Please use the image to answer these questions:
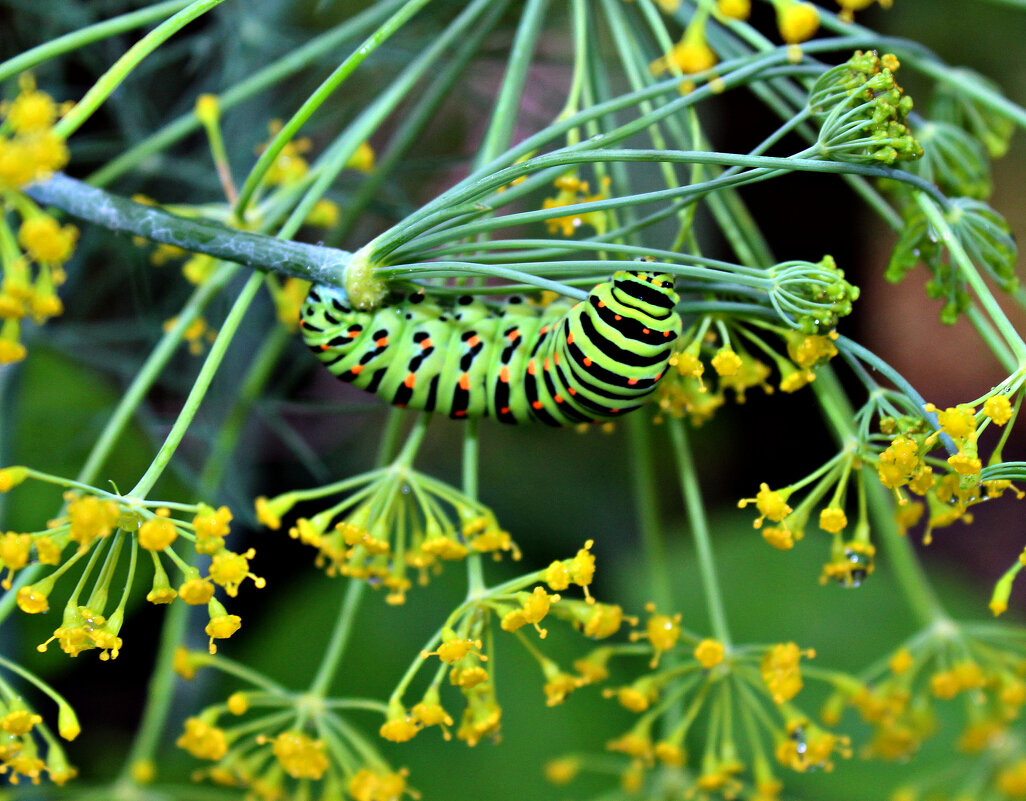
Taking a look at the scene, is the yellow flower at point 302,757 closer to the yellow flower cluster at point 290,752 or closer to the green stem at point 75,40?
the yellow flower cluster at point 290,752

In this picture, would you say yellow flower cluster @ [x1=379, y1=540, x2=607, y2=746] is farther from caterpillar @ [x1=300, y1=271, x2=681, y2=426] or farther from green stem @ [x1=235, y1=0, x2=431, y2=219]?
green stem @ [x1=235, y1=0, x2=431, y2=219]

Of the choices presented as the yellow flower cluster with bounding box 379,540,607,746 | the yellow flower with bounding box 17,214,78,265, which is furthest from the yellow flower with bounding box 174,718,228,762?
the yellow flower with bounding box 17,214,78,265

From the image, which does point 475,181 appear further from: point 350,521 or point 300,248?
point 350,521

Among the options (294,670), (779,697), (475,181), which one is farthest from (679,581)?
(475,181)

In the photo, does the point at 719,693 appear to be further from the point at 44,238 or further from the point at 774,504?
the point at 44,238

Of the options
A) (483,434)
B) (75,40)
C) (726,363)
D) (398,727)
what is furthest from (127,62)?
(483,434)
